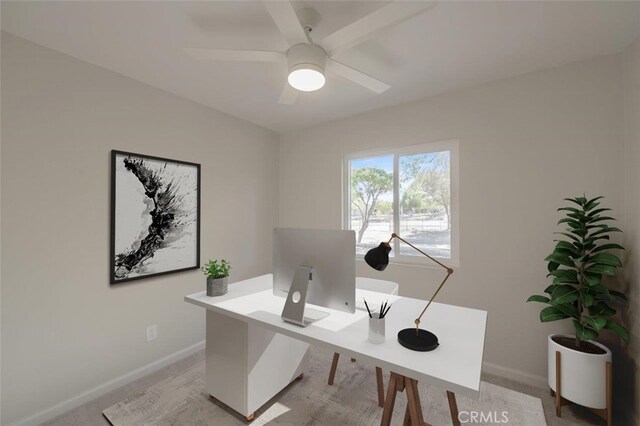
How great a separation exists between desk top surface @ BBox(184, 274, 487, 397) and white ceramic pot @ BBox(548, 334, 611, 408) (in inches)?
33.4

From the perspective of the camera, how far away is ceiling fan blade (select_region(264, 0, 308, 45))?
3.81 feet

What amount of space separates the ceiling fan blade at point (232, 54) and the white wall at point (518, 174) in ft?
5.51

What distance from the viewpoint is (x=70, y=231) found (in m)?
1.97

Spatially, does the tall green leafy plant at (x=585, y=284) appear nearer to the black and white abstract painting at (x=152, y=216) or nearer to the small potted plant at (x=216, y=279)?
the small potted plant at (x=216, y=279)

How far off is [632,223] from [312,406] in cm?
244

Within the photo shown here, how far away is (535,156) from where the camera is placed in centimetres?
219

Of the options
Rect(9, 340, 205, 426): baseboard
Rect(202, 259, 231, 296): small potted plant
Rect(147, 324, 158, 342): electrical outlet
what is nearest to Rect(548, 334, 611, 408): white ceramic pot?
Rect(202, 259, 231, 296): small potted plant

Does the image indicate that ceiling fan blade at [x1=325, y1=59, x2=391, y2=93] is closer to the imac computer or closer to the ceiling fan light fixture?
the ceiling fan light fixture

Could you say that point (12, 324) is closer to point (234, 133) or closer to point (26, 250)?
point (26, 250)

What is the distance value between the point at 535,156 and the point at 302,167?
2.40 metres

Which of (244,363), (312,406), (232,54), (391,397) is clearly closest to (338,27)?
(232,54)

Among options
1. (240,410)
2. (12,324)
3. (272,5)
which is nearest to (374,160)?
(272,5)

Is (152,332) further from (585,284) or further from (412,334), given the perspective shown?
(585,284)

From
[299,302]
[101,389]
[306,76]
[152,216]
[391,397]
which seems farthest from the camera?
[152,216]
